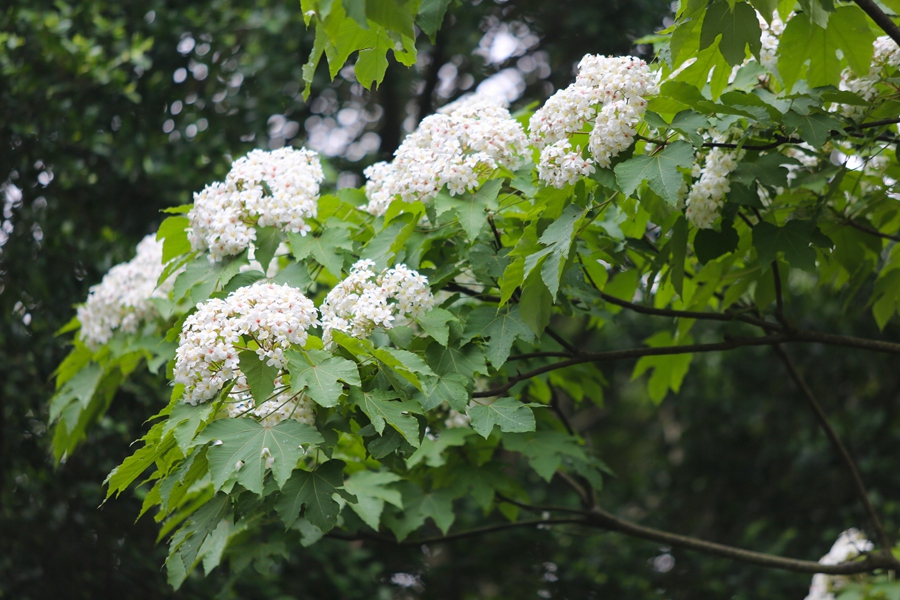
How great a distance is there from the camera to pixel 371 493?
3025 mm

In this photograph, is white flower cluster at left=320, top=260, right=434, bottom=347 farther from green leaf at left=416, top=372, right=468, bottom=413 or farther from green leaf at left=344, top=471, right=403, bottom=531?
green leaf at left=344, top=471, right=403, bottom=531

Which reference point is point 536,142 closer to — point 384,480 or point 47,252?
point 384,480

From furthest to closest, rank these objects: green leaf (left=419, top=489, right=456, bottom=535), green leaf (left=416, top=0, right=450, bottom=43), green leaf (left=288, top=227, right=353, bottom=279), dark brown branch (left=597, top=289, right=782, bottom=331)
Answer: green leaf (left=419, top=489, right=456, bottom=535) < dark brown branch (left=597, top=289, right=782, bottom=331) < green leaf (left=288, top=227, right=353, bottom=279) < green leaf (left=416, top=0, right=450, bottom=43)

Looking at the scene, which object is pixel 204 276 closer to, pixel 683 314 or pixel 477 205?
pixel 477 205

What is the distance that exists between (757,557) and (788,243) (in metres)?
1.40

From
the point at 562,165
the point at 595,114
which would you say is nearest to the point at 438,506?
the point at 562,165

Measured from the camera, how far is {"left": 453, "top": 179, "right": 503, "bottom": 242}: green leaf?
214 cm

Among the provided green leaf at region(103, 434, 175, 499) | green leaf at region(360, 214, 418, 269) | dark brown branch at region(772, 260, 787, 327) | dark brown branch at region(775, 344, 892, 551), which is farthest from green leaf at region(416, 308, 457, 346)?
dark brown branch at region(775, 344, 892, 551)

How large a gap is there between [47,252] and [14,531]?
60.0 inches

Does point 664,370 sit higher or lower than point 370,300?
lower

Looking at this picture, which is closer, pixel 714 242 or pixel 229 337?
pixel 229 337

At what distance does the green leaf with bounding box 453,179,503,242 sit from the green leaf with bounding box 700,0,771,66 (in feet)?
2.10

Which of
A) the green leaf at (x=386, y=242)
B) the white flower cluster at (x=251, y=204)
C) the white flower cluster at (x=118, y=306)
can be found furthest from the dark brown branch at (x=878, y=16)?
the white flower cluster at (x=118, y=306)

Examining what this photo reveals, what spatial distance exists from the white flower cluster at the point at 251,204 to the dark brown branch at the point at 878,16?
151 centimetres
